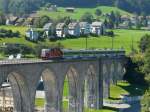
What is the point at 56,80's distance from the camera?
282 feet


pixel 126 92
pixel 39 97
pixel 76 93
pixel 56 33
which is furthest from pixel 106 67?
pixel 56 33

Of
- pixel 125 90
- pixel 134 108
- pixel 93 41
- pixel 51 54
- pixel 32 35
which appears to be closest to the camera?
pixel 51 54

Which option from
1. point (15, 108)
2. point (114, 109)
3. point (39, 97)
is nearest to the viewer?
point (15, 108)

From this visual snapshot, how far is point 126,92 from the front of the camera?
12356 cm

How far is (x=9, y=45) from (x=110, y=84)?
29.2 m

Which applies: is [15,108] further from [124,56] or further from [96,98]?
[124,56]

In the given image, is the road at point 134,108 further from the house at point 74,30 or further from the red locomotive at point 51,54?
the house at point 74,30

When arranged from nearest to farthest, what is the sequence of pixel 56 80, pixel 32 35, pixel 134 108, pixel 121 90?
pixel 56 80, pixel 134 108, pixel 121 90, pixel 32 35

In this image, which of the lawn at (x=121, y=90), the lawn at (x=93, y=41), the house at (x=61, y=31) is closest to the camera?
the lawn at (x=121, y=90)

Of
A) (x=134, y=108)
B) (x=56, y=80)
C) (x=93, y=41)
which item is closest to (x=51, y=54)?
(x=56, y=80)

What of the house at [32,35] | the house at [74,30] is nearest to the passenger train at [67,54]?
the house at [32,35]

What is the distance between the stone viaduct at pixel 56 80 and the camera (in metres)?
74.4

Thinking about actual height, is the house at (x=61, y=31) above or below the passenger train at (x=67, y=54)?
above

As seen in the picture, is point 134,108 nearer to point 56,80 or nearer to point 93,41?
point 56,80
